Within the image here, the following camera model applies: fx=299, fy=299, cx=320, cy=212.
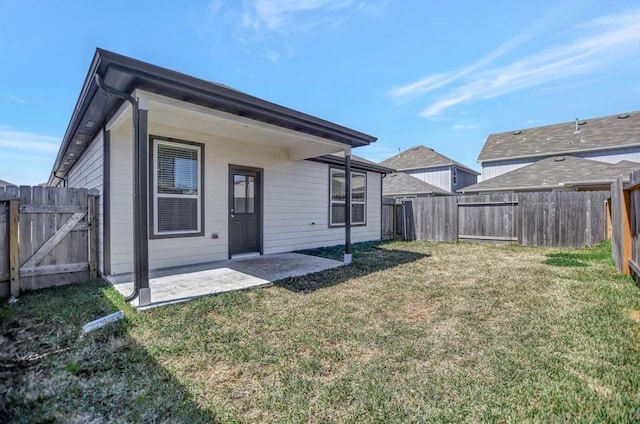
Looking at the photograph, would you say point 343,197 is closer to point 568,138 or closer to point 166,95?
point 166,95

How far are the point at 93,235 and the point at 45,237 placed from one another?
0.60 meters

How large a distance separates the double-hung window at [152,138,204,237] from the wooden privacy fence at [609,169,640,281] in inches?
270

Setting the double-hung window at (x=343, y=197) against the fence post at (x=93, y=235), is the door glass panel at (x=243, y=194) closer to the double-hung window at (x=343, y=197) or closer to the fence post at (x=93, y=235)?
the fence post at (x=93, y=235)

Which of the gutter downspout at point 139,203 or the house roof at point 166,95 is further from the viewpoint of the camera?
the gutter downspout at point 139,203

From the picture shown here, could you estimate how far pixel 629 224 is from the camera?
4.64m

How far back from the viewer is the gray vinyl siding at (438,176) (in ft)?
68.8

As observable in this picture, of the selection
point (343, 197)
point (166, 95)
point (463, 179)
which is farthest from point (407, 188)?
point (166, 95)

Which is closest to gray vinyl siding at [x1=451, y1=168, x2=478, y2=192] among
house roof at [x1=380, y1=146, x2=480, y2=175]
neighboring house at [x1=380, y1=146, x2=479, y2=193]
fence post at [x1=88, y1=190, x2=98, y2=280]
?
neighboring house at [x1=380, y1=146, x2=479, y2=193]

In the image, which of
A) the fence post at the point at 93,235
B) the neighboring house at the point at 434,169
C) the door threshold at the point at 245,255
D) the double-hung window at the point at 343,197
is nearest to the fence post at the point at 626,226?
the double-hung window at the point at 343,197

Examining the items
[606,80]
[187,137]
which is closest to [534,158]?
[606,80]

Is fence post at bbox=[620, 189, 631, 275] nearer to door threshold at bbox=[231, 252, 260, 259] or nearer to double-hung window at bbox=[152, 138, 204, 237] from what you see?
door threshold at bbox=[231, 252, 260, 259]

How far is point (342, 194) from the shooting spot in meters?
9.39

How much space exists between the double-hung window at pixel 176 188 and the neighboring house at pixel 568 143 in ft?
65.7

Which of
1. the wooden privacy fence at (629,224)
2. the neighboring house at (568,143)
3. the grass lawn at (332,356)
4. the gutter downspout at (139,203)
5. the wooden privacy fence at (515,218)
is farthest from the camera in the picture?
the neighboring house at (568,143)
